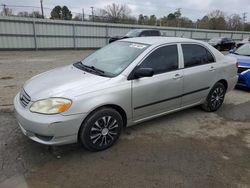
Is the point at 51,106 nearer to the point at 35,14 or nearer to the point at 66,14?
the point at 35,14

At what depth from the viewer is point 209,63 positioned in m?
4.45

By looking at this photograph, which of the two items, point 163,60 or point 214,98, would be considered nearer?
point 163,60

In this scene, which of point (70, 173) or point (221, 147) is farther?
point (221, 147)

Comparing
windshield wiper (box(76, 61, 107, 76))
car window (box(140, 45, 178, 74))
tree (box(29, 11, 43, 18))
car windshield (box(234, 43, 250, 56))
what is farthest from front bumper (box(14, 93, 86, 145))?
tree (box(29, 11, 43, 18))

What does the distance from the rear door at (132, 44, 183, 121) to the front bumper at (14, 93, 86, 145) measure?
0.99 meters

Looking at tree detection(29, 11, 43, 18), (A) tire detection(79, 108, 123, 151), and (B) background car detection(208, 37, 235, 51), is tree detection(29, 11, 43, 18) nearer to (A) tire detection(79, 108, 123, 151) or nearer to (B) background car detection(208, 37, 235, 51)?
(B) background car detection(208, 37, 235, 51)

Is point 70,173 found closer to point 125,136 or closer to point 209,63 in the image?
point 125,136

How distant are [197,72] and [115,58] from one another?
62.9 inches

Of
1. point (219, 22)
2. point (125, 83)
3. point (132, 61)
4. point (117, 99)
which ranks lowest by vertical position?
point (117, 99)

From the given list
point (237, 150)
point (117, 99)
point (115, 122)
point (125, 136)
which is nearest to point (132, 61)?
point (117, 99)

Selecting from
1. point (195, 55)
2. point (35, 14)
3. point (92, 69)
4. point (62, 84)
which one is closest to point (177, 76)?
point (195, 55)

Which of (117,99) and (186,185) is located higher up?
(117,99)

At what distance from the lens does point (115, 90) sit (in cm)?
312

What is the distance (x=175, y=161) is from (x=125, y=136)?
0.98m
